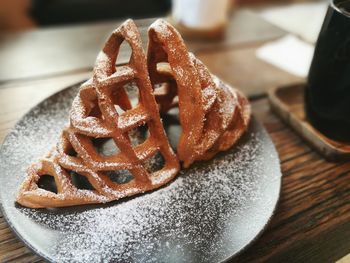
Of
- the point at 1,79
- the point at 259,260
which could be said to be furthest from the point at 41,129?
the point at 259,260

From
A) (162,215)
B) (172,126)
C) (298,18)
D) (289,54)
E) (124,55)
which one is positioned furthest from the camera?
(298,18)

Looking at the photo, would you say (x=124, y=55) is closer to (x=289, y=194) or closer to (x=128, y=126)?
(x=128, y=126)

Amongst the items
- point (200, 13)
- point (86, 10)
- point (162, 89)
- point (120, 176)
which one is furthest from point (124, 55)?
point (86, 10)

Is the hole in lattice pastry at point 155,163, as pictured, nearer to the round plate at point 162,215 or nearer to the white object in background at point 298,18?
the round plate at point 162,215

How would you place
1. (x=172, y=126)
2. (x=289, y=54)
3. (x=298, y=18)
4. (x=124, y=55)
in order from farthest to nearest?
(x=298, y=18), (x=289, y=54), (x=172, y=126), (x=124, y=55)

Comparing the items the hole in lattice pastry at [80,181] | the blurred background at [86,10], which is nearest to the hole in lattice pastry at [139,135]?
the hole in lattice pastry at [80,181]

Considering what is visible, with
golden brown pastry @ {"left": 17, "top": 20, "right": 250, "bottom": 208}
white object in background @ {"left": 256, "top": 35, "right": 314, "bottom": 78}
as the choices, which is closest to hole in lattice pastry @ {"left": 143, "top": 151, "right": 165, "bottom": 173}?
golden brown pastry @ {"left": 17, "top": 20, "right": 250, "bottom": 208}

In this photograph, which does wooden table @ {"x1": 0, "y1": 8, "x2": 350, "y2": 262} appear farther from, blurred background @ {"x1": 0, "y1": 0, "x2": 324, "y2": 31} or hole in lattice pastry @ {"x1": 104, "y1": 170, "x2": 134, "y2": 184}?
blurred background @ {"x1": 0, "y1": 0, "x2": 324, "y2": 31}
